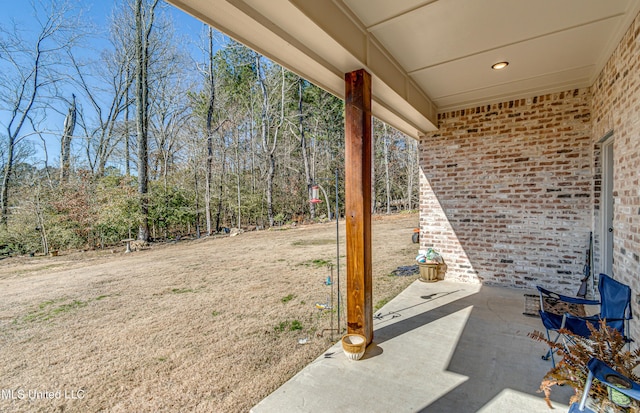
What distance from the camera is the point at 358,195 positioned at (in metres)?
2.60

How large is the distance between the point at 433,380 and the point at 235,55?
17.4 m

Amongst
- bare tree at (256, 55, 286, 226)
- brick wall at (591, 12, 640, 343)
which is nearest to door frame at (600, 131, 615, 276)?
brick wall at (591, 12, 640, 343)

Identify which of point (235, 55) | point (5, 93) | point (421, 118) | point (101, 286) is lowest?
point (101, 286)

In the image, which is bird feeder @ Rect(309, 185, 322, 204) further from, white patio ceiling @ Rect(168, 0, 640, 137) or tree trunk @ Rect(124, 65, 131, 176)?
tree trunk @ Rect(124, 65, 131, 176)

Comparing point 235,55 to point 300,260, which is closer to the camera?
point 300,260

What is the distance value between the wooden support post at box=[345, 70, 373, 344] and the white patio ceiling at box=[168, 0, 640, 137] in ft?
0.82

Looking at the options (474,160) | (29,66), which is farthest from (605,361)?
(29,66)

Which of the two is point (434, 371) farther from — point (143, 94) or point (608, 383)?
point (143, 94)

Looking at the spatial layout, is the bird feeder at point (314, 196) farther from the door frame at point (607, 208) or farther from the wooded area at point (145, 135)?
the wooded area at point (145, 135)

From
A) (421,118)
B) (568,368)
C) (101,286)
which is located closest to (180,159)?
(101,286)

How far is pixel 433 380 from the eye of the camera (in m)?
2.23

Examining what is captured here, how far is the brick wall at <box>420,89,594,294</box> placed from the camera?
390 cm

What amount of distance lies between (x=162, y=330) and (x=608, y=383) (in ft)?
13.3

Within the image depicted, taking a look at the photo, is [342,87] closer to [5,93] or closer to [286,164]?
[286,164]
